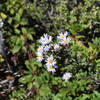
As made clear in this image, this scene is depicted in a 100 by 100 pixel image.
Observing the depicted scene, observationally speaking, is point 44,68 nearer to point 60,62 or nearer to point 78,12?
point 60,62

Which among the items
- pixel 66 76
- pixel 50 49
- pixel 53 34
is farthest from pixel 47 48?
pixel 53 34

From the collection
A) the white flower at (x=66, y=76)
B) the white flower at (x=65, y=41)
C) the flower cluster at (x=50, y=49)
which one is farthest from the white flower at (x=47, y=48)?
the white flower at (x=66, y=76)

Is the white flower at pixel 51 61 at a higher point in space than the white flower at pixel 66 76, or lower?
higher

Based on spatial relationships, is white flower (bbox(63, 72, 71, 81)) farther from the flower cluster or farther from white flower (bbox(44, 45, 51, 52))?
white flower (bbox(44, 45, 51, 52))

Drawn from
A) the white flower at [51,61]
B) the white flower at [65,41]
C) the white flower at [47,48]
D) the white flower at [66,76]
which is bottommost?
the white flower at [66,76]

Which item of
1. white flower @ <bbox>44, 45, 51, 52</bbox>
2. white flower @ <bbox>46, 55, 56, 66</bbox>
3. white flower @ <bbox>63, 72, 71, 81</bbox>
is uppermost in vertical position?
white flower @ <bbox>44, 45, 51, 52</bbox>

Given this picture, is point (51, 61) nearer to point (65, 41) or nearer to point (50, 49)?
point (50, 49)

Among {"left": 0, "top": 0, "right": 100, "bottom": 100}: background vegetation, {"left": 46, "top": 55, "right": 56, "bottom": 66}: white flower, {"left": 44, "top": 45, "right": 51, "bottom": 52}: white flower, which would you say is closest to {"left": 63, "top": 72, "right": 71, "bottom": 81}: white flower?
{"left": 0, "top": 0, "right": 100, "bottom": 100}: background vegetation

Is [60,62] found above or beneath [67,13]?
beneath

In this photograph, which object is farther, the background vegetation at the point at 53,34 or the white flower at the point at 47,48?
the background vegetation at the point at 53,34

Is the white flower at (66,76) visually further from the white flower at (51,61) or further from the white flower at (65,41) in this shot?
the white flower at (65,41)

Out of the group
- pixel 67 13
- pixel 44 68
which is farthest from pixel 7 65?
pixel 67 13
